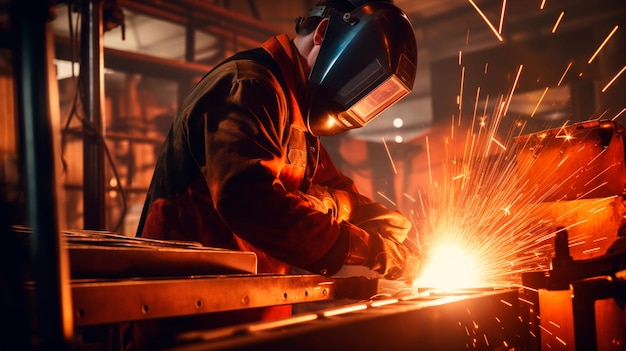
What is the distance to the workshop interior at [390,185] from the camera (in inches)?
23.5

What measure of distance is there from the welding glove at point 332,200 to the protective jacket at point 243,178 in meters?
0.26

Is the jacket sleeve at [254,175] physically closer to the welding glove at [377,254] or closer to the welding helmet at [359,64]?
the welding glove at [377,254]

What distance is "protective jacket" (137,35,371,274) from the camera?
180 cm

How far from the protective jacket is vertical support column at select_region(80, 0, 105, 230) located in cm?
195

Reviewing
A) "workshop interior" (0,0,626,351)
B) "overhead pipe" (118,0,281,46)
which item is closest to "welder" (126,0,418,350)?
"workshop interior" (0,0,626,351)

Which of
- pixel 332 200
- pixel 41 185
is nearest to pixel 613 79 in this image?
pixel 332 200

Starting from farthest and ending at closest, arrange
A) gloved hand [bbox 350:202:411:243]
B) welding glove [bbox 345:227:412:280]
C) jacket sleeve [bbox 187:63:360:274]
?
gloved hand [bbox 350:202:411:243] → welding glove [bbox 345:227:412:280] → jacket sleeve [bbox 187:63:360:274]

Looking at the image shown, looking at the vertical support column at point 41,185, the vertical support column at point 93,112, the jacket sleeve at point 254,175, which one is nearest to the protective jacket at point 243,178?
the jacket sleeve at point 254,175

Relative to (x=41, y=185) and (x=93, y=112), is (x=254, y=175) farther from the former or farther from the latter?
(x=93, y=112)

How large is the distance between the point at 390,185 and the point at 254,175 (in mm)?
4051

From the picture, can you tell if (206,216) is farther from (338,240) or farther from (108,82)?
(108,82)

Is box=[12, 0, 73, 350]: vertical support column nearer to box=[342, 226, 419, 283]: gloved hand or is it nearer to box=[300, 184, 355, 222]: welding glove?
box=[342, 226, 419, 283]: gloved hand

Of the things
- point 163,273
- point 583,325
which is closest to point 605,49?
point 583,325

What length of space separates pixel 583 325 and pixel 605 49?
382 cm
